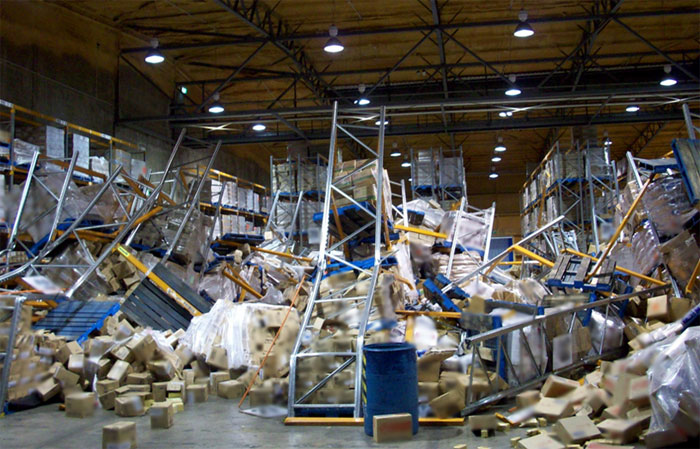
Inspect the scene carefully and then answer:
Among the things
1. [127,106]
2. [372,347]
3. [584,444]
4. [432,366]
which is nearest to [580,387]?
[584,444]

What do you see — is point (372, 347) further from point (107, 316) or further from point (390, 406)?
point (107, 316)

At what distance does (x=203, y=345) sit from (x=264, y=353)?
2.98 feet

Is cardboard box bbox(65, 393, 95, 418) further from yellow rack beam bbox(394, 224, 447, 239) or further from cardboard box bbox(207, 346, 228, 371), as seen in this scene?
yellow rack beam bbox(394, 224, 447, 239)

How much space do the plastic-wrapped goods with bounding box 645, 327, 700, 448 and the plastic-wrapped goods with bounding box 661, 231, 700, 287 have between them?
3131 millimetres

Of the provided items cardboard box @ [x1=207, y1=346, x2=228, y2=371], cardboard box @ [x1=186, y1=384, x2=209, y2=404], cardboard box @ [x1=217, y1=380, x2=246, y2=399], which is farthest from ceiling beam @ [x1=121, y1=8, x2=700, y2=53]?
cardboard box @ [x1=186, y1=384, x2=209, y2=404]

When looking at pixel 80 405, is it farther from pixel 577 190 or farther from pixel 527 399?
pixel 577 190

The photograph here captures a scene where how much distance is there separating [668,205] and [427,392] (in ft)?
14.7

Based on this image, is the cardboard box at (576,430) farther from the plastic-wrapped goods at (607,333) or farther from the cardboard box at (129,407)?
the cardboard box at (129,407)

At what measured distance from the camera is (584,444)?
4.96m

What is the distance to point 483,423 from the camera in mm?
5516

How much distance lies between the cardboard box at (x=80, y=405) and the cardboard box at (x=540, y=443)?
14.9ft

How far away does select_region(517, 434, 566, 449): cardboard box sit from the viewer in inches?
189

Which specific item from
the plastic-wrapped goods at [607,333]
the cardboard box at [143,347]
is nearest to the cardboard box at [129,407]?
the cardboard box at [143,347]

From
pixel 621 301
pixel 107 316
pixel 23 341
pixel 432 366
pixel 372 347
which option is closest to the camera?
pixel 372 347
